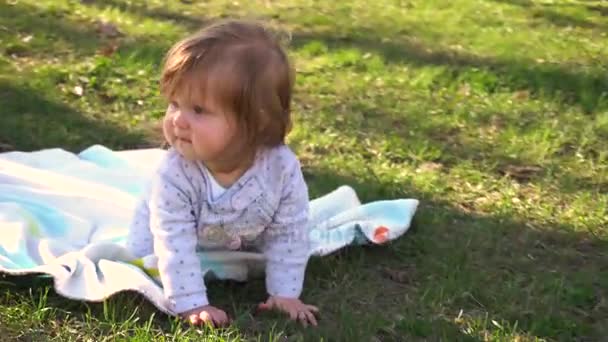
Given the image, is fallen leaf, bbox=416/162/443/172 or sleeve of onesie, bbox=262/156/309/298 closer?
sleeve of onesie, bbox=262/156/309/298

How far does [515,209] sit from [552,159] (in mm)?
694

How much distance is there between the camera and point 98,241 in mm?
3533

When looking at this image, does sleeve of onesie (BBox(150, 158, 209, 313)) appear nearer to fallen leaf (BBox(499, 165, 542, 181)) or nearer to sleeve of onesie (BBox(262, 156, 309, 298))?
sleeve of onesie (BBox(262, 156, 309, 298))

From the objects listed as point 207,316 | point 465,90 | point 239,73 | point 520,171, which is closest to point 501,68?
point 465,90

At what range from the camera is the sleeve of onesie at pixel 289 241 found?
10.3 ft

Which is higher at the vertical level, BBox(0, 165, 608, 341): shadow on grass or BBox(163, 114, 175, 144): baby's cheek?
BBox(163, 114, 175, 144): baby's cheek

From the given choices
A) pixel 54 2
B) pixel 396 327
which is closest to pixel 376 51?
pixel 54 2

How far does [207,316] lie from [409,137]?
7.44ft

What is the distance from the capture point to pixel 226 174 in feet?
10.1

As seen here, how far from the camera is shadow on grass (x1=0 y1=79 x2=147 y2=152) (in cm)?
474

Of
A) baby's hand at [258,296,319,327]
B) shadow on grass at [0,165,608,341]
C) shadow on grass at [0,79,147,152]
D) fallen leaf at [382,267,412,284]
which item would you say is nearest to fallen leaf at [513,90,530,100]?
shadow on grass at [0,165,608,341]

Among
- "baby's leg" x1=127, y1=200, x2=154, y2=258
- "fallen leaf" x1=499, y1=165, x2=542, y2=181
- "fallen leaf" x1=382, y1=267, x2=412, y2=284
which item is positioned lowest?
"fallen leaf" x1=499, y1=165, x2=542, y2=181

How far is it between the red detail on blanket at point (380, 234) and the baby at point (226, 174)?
1.49 feet

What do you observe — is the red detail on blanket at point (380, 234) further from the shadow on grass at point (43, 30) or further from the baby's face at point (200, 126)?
the shadow on grass at point (43, 30)
